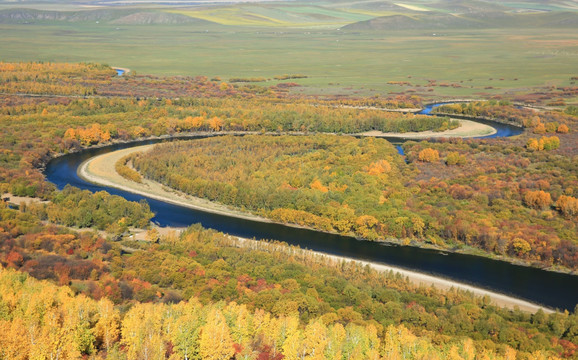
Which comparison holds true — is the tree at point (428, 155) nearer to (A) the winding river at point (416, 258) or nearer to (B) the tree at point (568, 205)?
(B) the tree at point (568, 205)

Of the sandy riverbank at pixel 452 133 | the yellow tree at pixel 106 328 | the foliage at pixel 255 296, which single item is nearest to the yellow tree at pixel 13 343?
the foliage at pixel 255 296

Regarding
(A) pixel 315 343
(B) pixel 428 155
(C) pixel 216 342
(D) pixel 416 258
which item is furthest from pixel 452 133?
(C) pixel 216 342

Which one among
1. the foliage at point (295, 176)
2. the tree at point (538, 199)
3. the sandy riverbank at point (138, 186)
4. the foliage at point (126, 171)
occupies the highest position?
the tree at point (538, 199)

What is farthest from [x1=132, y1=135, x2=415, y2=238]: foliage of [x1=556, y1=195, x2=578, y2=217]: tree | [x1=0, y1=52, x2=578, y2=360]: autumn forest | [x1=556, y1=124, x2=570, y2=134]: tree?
[x1=556, y1=124, x2=570, y2=134]: tree

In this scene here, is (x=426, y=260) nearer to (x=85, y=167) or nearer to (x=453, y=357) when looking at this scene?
(x=453, y=357)

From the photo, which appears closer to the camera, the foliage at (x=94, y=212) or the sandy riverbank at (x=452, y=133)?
the foliage at (x=94, y=212)

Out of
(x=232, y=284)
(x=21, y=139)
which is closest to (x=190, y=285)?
(x=232, y=284)

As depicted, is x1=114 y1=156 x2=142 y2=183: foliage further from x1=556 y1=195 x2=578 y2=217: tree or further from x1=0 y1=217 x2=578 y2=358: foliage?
x1=556 y1=195 x2=578 y2=217: tree
